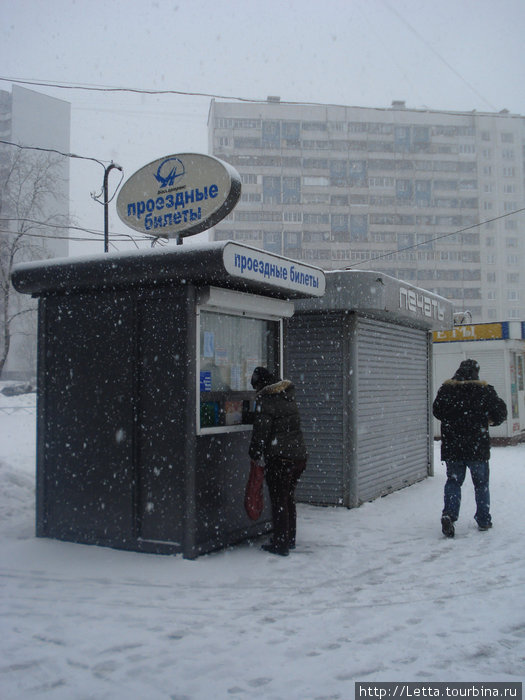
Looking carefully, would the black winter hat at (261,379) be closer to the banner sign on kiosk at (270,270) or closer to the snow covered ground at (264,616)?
the banner sign on kiosk at (270,270)

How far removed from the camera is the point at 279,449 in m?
5.99

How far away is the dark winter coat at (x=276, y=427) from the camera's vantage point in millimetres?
5965

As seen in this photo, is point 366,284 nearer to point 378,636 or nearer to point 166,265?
point 166,265

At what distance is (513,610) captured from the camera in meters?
4.51

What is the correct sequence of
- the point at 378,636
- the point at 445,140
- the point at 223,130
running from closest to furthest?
the point at 378,636, the point at 223,130, the point at 445,140

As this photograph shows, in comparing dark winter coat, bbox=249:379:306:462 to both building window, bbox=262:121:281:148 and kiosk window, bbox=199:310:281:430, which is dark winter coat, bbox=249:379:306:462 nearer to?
kiosk window, bbox=199:310:281:430

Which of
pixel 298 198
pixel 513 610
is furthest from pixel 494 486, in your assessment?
pixel 298 198

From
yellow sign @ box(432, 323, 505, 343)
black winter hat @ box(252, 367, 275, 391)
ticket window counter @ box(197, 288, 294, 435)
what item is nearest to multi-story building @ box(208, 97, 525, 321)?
yellow sign @ box(432, 323, 505, 343)

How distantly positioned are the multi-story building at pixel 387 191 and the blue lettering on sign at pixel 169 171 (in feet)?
219

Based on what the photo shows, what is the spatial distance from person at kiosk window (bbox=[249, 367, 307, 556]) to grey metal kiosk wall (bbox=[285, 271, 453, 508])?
213 centimetres

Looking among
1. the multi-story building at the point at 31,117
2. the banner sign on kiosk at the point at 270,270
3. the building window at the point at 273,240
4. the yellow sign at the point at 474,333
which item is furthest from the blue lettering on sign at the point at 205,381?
the multi-story building at the point at 31,117

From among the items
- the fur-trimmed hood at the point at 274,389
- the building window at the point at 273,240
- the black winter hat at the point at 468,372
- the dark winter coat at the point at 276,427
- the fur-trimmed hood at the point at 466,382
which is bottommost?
the dark winter coat at the point at 276,427

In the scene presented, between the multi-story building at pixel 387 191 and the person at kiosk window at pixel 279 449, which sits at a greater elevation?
the multi-story building at pixel 387 191

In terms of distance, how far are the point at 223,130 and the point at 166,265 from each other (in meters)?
74.7
